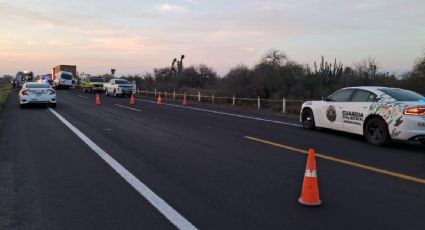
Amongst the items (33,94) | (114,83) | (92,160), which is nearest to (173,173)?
(92,160)

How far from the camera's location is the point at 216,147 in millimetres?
11867

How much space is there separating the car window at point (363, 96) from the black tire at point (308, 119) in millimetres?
2153

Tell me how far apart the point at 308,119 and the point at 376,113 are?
11.8ft

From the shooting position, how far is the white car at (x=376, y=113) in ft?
37.9

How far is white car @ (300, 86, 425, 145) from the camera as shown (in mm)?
11539

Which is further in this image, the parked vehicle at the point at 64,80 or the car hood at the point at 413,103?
the parked vehicle at the point at 64,80

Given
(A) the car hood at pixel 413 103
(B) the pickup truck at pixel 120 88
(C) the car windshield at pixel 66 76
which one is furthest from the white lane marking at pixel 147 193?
(C) the car windshield at pixel 66 76

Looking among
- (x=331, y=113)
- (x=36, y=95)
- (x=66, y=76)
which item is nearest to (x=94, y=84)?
(x=66, y=76)

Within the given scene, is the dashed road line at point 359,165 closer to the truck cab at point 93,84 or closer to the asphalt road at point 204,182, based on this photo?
the asphalt road at point 204,182

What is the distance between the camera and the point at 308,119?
52.2 ft

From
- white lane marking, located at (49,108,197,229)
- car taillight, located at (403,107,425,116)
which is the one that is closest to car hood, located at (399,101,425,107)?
car taillight, located at (403,107,425,116)

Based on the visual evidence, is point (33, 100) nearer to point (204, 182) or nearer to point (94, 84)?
point (204, 182)

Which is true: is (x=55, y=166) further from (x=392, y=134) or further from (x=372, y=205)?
(x=392, y=134)

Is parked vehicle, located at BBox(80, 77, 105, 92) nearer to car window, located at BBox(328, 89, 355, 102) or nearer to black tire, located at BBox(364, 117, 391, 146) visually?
car window, located at BBox(328, 89, 355, 102)
